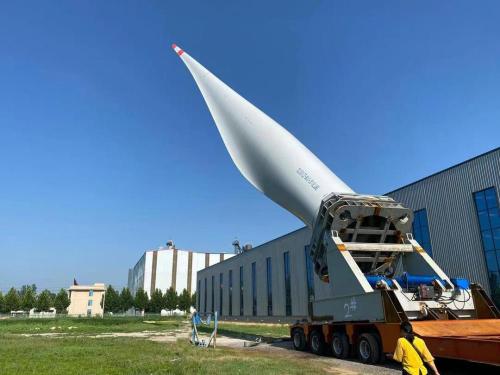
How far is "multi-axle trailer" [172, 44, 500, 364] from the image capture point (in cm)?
1037

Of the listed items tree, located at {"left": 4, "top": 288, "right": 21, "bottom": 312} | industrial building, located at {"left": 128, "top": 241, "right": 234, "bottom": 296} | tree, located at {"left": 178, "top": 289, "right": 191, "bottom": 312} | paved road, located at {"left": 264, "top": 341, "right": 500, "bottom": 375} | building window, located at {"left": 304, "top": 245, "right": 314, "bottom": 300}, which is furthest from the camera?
industrial building, located at {"left": 128, "top": 241, "right": 234, "bottom": 296}

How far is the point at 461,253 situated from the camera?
74.2ft

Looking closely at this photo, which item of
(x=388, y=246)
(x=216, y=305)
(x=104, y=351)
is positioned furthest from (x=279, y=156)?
(x=216, y=305)

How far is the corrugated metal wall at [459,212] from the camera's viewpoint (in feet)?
70.6

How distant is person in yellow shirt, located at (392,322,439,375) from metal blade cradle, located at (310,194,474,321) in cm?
505

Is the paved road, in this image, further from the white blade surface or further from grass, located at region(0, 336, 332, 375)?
the white blade surface

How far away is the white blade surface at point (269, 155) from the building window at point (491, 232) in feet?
34.9

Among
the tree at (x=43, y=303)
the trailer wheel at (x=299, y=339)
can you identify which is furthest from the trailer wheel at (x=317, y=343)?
the tree at (x=43, y=303)

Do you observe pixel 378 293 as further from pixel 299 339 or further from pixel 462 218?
pixel 462 218

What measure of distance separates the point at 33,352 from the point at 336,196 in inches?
453

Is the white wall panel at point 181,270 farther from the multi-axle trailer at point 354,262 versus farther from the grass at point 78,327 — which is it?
the multi-axle trailer at point 354,262

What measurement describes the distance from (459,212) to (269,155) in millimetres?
13030

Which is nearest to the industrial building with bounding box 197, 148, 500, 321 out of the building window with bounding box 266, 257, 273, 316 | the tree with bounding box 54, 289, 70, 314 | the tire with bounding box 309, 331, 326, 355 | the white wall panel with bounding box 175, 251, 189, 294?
the building window with bounding box 266, 257, 273, 316

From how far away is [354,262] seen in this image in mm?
12320
